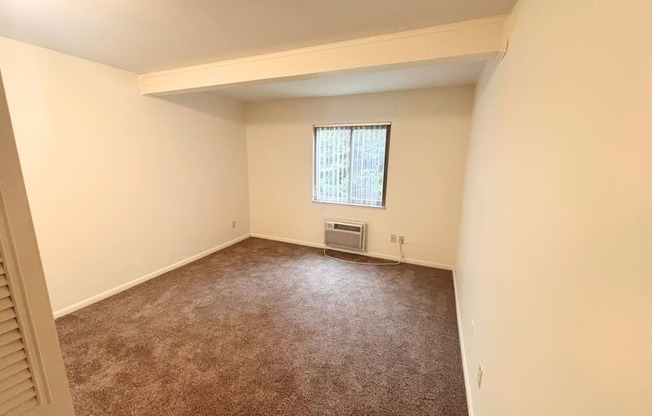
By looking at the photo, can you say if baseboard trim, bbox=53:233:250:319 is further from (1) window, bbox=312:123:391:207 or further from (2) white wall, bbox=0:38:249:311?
(1) window, bbox=312:123:391:207

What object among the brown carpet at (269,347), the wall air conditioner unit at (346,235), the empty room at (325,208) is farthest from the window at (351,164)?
the brown carpet at (269,347)

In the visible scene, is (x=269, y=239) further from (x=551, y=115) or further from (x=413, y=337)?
(x=551, y=115)

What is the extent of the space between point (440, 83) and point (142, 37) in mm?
2890

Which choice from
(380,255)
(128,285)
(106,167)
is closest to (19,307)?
(106,167)

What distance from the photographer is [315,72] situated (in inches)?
84.0

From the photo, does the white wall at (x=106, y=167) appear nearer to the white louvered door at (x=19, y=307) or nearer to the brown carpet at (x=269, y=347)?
the brown carpet at (x=269, y=347)

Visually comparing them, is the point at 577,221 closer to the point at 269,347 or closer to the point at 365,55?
the point at 365,55

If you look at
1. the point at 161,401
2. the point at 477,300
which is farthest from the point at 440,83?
the point at 161,401

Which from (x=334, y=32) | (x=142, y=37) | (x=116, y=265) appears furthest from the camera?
(x=116, y=265)

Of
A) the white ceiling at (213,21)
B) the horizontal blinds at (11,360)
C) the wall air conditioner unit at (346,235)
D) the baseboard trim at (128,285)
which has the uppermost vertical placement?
the white ceiling at (213,21)

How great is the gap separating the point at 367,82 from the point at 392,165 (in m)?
1.15

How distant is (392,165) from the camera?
3.69m

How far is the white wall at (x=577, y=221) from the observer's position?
1.49 feet

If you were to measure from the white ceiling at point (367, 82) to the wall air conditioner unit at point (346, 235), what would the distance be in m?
1.85
